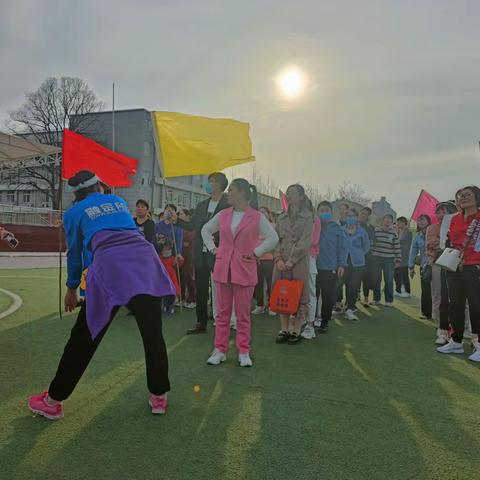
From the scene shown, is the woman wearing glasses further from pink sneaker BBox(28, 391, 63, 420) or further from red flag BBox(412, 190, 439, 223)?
red flag BBox(412, 190, 439, 223)

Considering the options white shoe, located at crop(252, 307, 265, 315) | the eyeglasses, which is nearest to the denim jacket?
white shoe, located at crop(252, 307, 265, 315)

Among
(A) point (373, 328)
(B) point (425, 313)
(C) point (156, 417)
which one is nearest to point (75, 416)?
(C) point (156, 417)

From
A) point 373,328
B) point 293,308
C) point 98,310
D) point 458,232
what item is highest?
point 458,232

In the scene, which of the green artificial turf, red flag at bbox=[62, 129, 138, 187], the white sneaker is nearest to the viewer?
the green artificial turf

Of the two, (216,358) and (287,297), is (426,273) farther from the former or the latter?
(216,358)

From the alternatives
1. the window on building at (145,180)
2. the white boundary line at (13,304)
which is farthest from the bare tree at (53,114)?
the white boundary line at (13,304)

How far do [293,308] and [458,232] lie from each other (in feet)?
7.19

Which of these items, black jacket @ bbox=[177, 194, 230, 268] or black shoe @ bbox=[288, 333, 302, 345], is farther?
black jacket @ bbox=[177, 194, 230, 268]

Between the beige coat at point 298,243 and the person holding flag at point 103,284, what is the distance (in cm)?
265

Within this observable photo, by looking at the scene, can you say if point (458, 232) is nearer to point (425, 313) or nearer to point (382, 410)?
point (382, 410)

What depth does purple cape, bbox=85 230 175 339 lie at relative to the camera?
10.7 feet

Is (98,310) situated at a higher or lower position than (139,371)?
higher

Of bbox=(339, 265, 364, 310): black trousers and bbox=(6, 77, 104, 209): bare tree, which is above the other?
bbox=(6, 77, 104, 209): bare tree

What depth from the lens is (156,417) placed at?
3436 mm
